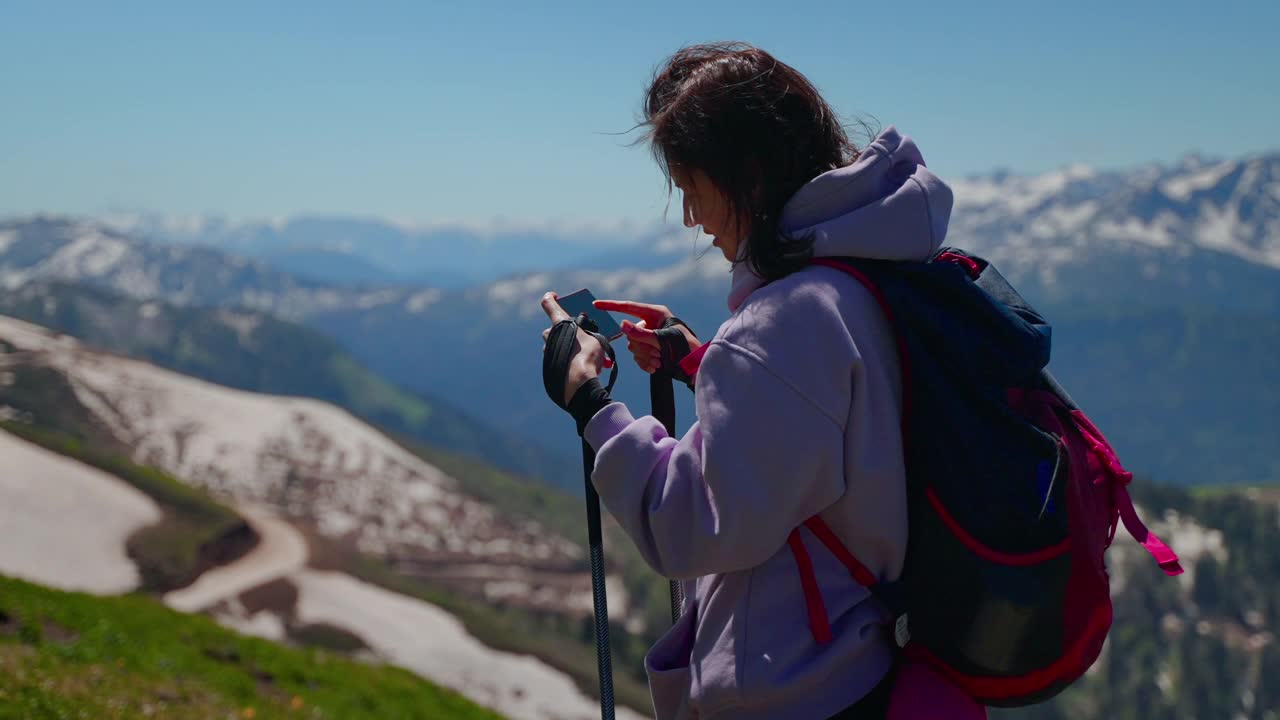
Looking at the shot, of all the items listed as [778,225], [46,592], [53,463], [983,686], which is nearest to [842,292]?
[778,225]

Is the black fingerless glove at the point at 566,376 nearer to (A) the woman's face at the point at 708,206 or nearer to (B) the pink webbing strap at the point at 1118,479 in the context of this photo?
(A) the woman's face at the point at 708,206

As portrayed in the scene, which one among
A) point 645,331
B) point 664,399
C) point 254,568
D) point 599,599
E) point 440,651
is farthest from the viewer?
point 254,568

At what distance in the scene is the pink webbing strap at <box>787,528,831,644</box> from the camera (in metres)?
3.02

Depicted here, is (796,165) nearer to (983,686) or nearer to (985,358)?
(985,358)

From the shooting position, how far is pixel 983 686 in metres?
3.04

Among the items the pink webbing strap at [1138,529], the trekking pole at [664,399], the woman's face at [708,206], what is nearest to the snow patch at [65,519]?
the trekking pole at [664,399]

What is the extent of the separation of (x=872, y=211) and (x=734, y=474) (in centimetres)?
85

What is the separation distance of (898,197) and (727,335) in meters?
0.64

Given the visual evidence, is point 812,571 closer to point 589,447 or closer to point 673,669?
point 673,669

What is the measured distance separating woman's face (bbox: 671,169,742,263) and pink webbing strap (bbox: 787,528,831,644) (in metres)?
0.88

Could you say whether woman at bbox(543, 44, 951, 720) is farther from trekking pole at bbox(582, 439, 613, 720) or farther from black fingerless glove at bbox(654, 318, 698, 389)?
black fingerless glove at bbox(654, 318, 698, 389)

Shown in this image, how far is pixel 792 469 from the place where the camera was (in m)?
2.91

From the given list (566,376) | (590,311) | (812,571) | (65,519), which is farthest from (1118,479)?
(65,519)

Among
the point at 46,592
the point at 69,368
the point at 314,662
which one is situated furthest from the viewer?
the point at 69,368
